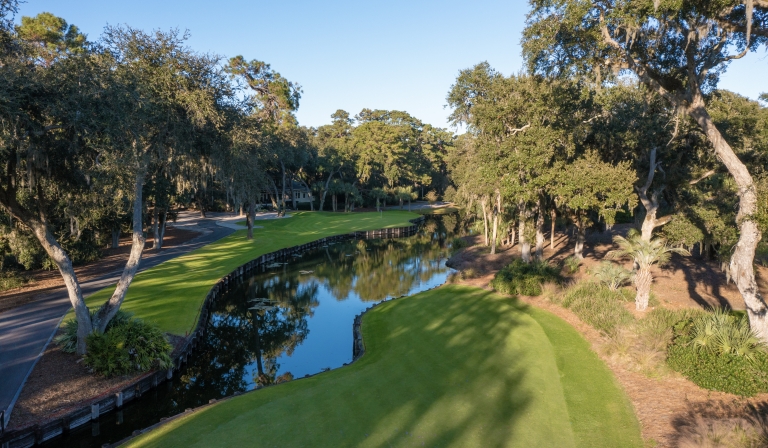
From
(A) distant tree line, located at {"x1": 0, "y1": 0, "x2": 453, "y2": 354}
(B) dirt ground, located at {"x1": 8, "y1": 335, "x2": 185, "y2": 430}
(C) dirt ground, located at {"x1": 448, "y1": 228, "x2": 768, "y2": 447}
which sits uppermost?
(A) distant tree line, located at {"x1": 0, "y1": 0, "x2": 453, "y2": 354}

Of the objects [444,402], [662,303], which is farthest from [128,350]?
[662,303]

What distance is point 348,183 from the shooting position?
7419cm

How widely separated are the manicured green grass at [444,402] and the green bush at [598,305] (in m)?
1.24

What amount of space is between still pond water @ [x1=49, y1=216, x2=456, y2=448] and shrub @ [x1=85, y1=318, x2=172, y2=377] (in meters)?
1.12

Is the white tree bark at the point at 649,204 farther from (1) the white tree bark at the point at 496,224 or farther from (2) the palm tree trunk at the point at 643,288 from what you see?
(1) the white tree bark at the point at 496,224

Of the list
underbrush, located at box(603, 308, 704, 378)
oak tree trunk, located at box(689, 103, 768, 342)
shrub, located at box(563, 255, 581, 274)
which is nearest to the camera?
oak tree trunk, located at box(689, 103, 768, 342)

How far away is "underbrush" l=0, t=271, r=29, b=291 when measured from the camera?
2220 centimetres

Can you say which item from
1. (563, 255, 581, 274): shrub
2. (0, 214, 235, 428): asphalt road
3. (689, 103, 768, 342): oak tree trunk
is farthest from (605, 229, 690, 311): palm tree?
(0, 214, 235, 428): asphalt road

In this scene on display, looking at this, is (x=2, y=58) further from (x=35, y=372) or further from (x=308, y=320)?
(x=308, y=320)

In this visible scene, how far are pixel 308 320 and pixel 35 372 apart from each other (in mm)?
12145

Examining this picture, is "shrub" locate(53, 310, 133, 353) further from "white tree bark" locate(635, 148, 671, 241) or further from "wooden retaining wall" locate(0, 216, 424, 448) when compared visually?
"white tree bark" locate(635, 148, 671, 241)

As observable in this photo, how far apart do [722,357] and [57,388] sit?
19.8 metres

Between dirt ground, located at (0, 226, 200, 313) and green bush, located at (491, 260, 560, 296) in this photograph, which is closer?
dirt ground, located at (0, 226, 200, 313)

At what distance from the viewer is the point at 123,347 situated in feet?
46.5
